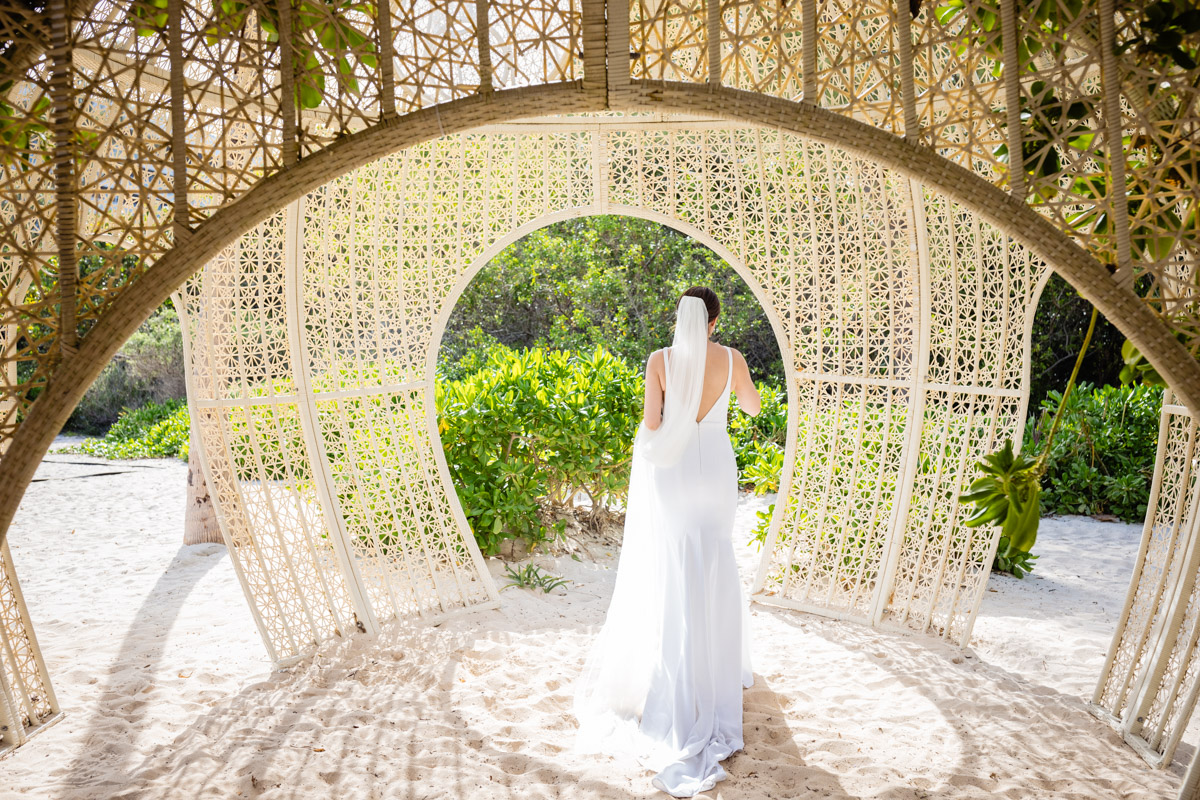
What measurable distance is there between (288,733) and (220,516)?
1.11 metres

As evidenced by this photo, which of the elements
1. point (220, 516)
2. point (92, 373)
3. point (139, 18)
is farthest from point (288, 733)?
point (139, 18)

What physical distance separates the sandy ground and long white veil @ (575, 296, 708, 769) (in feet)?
0.53

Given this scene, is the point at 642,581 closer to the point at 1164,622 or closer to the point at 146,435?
the point at 1164,622

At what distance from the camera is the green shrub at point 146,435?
11164 millimetres

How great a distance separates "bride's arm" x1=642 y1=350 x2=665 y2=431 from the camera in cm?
333


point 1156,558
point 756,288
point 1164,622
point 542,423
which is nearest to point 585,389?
point 542,423

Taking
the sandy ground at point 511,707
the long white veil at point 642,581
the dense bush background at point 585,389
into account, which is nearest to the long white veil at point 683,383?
the long white veil at point 642,581

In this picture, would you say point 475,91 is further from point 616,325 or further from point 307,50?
point 616,325

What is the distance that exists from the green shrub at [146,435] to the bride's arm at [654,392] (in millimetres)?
9265

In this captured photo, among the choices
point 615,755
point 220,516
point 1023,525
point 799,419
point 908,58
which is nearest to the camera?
point 908,58

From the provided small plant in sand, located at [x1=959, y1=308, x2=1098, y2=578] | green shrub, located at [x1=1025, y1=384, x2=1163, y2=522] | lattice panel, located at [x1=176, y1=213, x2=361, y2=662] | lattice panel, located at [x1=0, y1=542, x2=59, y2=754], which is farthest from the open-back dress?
green shrub, located at [x1=1025, y1=384, x2=1163, y2=522]

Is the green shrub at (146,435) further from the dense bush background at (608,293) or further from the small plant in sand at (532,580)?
the small plant in sand at (532,580)

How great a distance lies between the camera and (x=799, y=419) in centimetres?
469

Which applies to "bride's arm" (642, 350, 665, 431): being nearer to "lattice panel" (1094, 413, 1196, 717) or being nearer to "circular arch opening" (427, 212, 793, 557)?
"circular arch opening" (427, 212, 793, 557)
